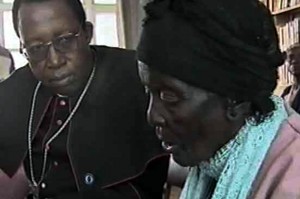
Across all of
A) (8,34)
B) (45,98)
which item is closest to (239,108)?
(45,98)

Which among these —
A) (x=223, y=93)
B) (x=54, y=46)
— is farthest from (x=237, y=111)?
(x=54, y=46)

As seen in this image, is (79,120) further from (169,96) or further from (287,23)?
(287,23)

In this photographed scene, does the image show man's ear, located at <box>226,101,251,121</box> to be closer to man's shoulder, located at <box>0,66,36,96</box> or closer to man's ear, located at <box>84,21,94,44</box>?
man's ear, located at <box>84,21,94,44</box>

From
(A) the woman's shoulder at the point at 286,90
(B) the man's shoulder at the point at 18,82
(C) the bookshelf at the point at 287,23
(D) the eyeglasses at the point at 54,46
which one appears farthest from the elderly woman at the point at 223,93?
(C) the bookshelf at the point at 287,23

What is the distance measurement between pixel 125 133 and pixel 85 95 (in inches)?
5.9

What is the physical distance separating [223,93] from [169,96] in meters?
0.09

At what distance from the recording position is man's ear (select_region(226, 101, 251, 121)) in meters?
1.01

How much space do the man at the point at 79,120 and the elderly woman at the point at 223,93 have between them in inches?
21.9

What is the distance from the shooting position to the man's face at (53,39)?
155 centimetres

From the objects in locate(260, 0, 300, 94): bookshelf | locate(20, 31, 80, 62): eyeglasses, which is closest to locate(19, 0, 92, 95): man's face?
locate(20, 31, 80, 62): eyeglasses

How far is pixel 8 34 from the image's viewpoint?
580cm

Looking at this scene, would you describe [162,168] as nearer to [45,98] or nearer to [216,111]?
[45,98]

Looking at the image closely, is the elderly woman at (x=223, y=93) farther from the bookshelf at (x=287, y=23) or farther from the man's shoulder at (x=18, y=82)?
the bookshelf at (x=287, y=23)

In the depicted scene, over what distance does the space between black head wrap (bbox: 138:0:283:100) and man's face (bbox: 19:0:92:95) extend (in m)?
0.59
